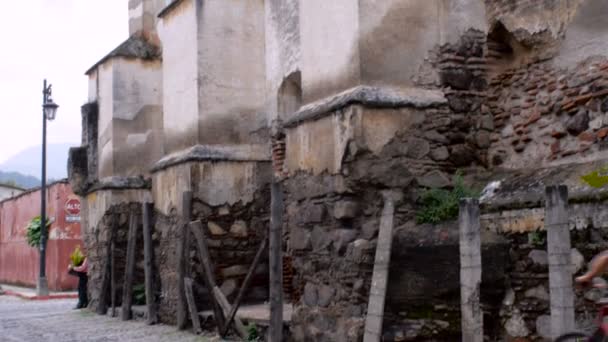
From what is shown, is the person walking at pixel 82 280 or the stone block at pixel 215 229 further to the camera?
the person walking at pixel 82 280

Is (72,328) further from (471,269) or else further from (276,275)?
(471,269)

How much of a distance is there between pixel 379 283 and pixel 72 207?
59.3 ft

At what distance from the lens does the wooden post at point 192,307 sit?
37.2 feet

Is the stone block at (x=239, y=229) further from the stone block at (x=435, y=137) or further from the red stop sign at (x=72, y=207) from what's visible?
the red stop sign at (x=72, y=207)

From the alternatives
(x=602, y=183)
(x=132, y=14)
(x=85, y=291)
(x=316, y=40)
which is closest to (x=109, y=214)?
(x=85, y=291)

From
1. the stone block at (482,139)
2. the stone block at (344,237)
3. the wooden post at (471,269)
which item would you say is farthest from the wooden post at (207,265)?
the wooden post at (471,269)

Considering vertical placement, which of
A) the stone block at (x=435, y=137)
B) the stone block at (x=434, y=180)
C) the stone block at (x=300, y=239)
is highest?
the stone block at (x=435, y=137)

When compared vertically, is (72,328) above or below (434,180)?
below

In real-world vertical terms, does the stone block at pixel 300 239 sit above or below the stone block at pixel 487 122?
below

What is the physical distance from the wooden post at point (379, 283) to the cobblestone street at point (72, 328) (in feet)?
12.3

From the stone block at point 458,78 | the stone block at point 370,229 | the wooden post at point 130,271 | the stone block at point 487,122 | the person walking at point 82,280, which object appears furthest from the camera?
the person walking at point 82,280

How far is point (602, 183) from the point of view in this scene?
21.3ft

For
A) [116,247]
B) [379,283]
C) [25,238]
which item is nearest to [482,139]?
[379,283]

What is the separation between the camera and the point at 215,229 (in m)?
11.9
